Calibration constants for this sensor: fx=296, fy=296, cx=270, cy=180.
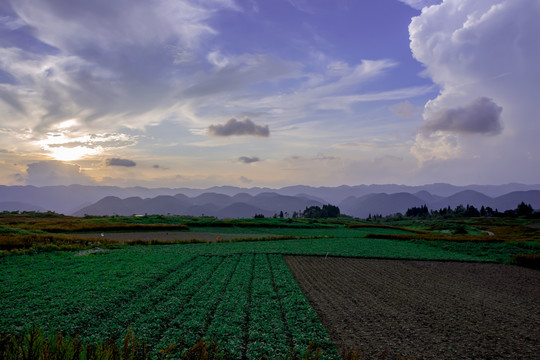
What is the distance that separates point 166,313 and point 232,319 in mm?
3547

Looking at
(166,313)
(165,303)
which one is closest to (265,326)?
(166,313)

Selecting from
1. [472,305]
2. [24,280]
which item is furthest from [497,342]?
[24,280]

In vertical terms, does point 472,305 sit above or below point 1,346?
below

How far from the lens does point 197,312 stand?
51.9 ft

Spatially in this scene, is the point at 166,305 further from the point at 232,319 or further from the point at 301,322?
the point at 301,322

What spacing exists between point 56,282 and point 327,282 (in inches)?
799

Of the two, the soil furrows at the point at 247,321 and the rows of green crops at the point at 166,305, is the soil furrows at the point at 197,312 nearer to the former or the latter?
the rows of green crops at the point at 166,305

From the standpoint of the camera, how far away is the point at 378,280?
2606 centimetres

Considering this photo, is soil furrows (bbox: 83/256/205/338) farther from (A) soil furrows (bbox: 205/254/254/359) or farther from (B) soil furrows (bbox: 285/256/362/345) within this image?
(B) soil furrows (bbox: 285/256/362/345)

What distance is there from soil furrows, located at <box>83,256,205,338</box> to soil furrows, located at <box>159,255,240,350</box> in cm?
175

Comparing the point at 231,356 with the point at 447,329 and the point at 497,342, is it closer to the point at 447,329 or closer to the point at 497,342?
the point at 447,329

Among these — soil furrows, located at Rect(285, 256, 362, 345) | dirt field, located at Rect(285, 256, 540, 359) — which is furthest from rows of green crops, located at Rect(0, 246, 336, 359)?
dirt field, located at Rect(285, 256, 540, 359)

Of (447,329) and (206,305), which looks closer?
(447,329)

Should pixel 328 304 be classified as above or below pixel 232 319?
below
